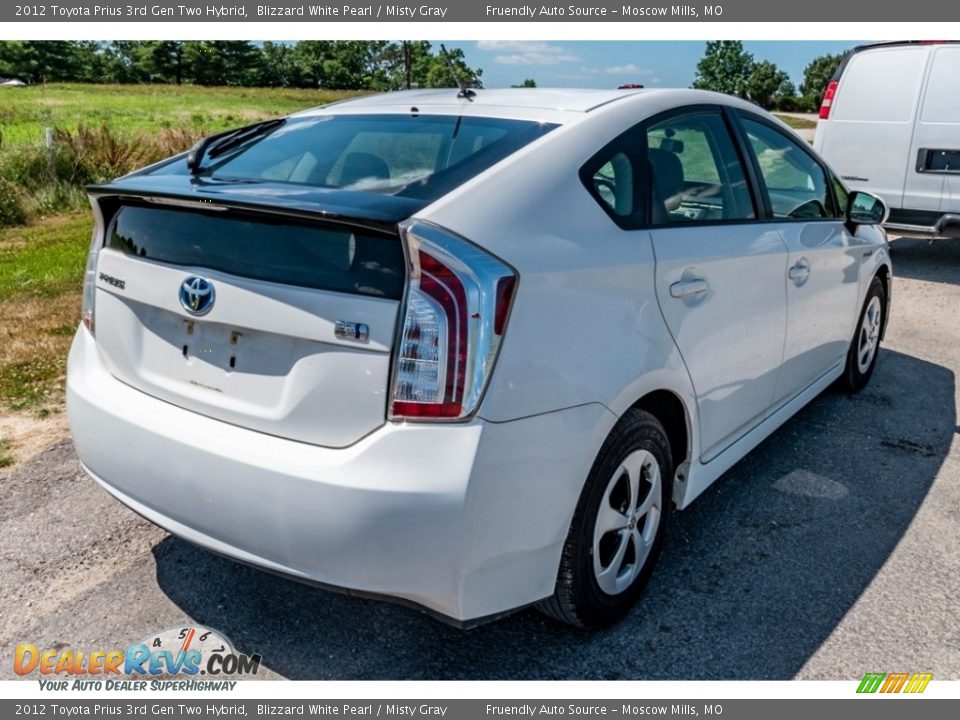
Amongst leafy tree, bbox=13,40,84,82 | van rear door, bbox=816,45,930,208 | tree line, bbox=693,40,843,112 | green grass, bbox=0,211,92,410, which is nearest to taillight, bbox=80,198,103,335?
green grass, bbox=0,211,92,410

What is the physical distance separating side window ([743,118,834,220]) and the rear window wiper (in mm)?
1995

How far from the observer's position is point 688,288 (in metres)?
2.74

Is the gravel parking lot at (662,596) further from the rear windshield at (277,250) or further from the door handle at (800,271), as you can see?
the rear windshield at (277,250)

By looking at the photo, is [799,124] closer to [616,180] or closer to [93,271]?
[616,180]

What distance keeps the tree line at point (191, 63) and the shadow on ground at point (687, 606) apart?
260 feet

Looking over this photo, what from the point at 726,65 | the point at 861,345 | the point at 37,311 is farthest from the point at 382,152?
the point at 726,65

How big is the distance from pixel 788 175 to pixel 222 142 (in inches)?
102

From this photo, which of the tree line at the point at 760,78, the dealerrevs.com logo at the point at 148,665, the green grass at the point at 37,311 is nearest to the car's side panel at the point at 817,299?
the dealerrevs.com logo at the point at 148,665

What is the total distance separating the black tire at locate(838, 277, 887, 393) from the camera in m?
4.79

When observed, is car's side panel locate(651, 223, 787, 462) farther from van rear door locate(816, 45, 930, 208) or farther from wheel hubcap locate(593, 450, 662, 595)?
van rear door locate(816, 45, 930, 208)

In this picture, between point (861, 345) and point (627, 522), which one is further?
point (861, 345)

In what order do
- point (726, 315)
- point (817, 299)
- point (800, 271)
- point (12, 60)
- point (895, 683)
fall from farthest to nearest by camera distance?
1. point (12, 60)
2. point (817, 299)
3. point (800, 271)
4. point (726, 315)
5. point (895, 683)
